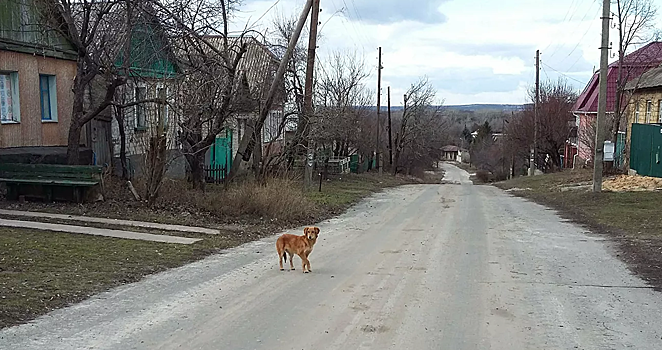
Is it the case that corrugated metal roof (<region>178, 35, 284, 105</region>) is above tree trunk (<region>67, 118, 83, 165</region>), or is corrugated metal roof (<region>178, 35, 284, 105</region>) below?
above

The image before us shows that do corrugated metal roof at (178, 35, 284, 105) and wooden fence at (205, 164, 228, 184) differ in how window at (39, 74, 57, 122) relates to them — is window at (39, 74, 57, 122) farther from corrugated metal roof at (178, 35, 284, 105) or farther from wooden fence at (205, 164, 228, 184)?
wooden fence at (205, 164, 228, 184)

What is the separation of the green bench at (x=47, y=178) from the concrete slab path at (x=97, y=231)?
250 centimetres

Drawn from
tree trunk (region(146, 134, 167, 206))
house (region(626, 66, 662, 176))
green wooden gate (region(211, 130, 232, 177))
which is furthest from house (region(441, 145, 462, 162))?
tree trunk (region(146, 134, 167, 206))

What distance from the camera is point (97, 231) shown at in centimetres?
1171

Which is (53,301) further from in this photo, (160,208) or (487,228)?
(487,228)

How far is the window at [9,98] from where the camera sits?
17016 mm

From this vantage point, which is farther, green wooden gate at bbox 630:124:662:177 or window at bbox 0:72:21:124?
green wooden gate at bbox 630:124:662:177

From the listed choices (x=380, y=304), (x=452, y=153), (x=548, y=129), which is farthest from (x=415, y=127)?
(x=452, y=153)

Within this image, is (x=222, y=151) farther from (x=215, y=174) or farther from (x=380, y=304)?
(x=380, y=304)

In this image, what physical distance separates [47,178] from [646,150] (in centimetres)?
2220

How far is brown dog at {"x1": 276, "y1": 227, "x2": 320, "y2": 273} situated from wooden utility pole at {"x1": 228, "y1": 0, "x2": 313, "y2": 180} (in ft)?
30.4

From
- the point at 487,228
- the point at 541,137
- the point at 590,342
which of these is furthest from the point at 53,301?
the point at 541,137

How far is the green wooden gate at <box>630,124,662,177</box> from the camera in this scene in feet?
81.7

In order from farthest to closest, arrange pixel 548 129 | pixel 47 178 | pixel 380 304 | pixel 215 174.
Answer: pixel 548 129
pixel 215 174
pixel 47 178
pixel 380 304
